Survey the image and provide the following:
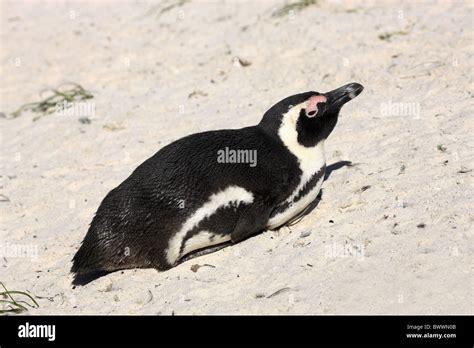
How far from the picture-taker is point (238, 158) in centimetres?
425

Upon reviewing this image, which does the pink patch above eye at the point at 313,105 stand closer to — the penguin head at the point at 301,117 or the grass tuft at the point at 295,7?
the penguin head at the point at 301,117

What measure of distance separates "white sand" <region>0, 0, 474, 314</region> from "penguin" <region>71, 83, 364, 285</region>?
127mm

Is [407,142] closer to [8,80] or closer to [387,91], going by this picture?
[387,91]

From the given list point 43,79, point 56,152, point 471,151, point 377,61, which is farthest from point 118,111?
point 471,151

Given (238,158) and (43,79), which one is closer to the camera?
(238,158)

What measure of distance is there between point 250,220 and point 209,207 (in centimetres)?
25

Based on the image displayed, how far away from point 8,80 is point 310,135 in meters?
5.05

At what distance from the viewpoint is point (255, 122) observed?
6.09m

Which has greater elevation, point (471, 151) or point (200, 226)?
point (471, 151)
